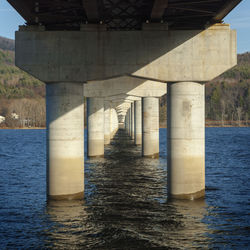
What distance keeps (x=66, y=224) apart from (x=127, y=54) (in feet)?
29.1

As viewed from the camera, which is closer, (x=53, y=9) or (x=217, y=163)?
(x=53, y=9)

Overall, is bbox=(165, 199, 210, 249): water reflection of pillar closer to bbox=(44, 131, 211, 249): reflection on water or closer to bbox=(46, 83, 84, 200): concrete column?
bbox=(44, 131, 211, 249): reflection on water

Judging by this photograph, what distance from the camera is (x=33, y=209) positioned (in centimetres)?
1994

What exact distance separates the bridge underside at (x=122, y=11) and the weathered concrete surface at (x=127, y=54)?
0.91m

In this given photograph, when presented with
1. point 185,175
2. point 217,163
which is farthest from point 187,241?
point 217,163

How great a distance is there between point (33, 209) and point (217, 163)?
26423 millimetres

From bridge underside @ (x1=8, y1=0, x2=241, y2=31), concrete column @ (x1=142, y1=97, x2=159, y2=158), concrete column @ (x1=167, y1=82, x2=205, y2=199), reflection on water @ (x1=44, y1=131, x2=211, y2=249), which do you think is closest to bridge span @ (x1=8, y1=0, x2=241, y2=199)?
concrete column @ (x1=167, y1=82, x2=205, y2=199)

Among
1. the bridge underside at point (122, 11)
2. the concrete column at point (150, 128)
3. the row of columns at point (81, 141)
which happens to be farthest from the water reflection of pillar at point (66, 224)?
the concrete column at point (150, 128)

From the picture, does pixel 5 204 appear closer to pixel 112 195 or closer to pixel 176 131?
pixel 112 195

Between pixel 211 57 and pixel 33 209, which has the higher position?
pixel 211 57

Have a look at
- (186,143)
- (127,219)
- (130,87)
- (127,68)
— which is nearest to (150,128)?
(130,87)

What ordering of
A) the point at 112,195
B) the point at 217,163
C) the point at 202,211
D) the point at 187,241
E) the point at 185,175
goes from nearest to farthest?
the point at 187,241 < the point at 202,211 < the point at 185,175 < the point at 112,195 < the point at 217,163

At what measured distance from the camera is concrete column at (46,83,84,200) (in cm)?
2072

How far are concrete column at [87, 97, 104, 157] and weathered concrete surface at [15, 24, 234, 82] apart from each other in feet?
86.6
